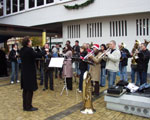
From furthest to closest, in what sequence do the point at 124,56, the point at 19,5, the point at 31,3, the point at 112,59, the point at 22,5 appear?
the point at 19,5
the point at 22,5
the point at 31,3
the point at 124,56
the point at 112,59

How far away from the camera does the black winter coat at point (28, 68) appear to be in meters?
5.13

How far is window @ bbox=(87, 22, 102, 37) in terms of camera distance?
14.4m

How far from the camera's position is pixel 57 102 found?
6.09m

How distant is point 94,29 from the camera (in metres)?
14.7

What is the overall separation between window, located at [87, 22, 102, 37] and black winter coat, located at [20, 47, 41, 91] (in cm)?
997

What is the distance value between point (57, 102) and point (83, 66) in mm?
1831

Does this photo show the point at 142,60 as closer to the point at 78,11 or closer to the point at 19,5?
the point at 78,11

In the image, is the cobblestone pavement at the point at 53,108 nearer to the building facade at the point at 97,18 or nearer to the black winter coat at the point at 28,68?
the black winter coat at the point at 28,68

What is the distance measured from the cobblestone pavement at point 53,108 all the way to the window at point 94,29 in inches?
330

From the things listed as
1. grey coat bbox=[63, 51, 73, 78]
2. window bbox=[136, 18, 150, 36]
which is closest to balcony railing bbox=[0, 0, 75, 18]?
window bbox=[136, 18, 150, 36]

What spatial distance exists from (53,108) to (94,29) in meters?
10.4

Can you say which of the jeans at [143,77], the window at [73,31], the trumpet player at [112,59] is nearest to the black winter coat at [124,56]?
the jeans at [143,77]

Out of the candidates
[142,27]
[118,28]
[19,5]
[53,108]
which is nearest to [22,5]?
[19,5]

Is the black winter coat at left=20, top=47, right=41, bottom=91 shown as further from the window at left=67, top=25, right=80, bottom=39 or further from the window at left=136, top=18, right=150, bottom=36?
the window at left=67, top=25, right=80, bottom=39
